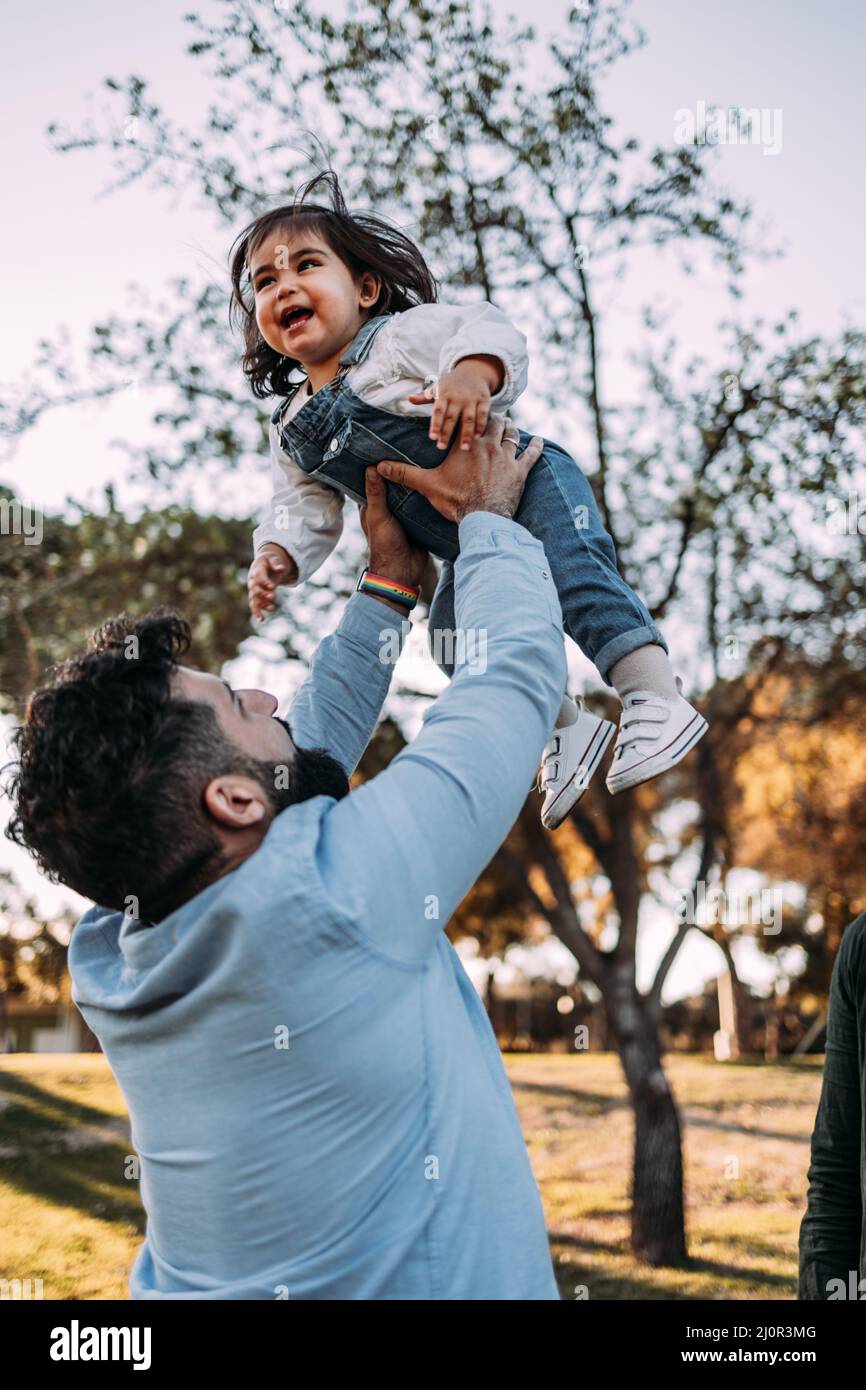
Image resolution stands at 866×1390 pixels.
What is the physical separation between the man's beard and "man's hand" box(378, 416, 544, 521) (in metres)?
0.55

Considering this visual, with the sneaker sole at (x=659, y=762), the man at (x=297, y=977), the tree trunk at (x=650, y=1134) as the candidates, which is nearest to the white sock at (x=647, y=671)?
the sneaker sole at (x=659, y=762)

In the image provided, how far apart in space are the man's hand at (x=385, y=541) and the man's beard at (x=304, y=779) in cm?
58

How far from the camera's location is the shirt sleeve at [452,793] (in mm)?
1623

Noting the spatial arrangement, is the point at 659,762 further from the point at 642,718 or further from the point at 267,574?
the point at 267,574

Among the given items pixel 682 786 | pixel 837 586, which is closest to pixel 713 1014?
pixel 682 786

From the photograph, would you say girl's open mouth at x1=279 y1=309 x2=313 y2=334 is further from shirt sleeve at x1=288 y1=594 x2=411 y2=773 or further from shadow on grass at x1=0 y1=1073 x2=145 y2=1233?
shadow on grass at x1=0 y1=1073 x2=145 y2=1233

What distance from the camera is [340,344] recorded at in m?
2.69

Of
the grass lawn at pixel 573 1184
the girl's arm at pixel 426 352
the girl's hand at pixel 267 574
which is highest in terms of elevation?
the girl's arm at pixel 426 352

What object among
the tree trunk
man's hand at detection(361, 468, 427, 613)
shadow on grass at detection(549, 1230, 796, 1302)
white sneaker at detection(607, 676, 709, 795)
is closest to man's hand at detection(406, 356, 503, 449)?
man's hand at detection(361, 468, 427, 613)

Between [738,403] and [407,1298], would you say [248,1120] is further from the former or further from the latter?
[738,403]

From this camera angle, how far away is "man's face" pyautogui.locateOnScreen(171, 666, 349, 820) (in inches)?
Result: 72.3

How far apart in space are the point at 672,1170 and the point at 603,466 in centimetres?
521

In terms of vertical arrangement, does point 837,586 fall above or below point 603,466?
below

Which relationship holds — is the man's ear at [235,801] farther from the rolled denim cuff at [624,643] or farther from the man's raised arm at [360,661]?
the rolled denim cuff at [624,643]
